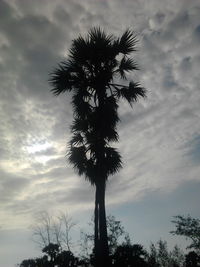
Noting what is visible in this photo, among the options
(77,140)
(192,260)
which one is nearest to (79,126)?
(77,140)

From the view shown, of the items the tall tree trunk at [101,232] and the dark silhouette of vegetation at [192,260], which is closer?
the tall tree trunk at [101,232]

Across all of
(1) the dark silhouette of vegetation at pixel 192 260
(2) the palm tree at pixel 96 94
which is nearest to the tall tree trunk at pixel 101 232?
(2) the palm tree at pixel 96 94

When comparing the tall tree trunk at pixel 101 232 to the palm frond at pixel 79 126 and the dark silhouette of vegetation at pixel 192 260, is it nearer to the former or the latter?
the palm frond at pixel 79 126

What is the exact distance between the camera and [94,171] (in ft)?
42.5

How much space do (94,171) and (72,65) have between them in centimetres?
647

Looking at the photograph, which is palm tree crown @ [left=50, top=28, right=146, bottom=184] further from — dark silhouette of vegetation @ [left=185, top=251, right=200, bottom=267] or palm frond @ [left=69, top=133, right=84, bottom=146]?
dark silhouette of vegetation @ [left=185, top=251, right=200, bottom=267]

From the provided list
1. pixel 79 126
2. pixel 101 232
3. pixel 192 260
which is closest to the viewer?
pixel 101 232

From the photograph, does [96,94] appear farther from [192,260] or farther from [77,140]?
[192,260]

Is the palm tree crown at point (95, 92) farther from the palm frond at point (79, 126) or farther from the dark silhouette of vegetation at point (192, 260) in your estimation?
the dark silhouette of vegetation at point (192, 260)

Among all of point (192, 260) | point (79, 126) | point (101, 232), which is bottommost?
point (192, 260)

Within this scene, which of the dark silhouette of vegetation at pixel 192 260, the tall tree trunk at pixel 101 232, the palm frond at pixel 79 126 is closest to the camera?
the tall tree trunk at pixel 101 232

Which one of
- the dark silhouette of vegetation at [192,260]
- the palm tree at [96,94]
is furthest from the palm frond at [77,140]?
the dark silhouette of vegetation at [192,260]

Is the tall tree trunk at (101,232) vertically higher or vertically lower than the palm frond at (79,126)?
lower

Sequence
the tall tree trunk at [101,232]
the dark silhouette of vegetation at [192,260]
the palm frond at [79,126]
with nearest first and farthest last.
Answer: the tall tree trunk at [101,232], the palm frond at [79,126], the dark silhouette of vegetation at [192,260]
